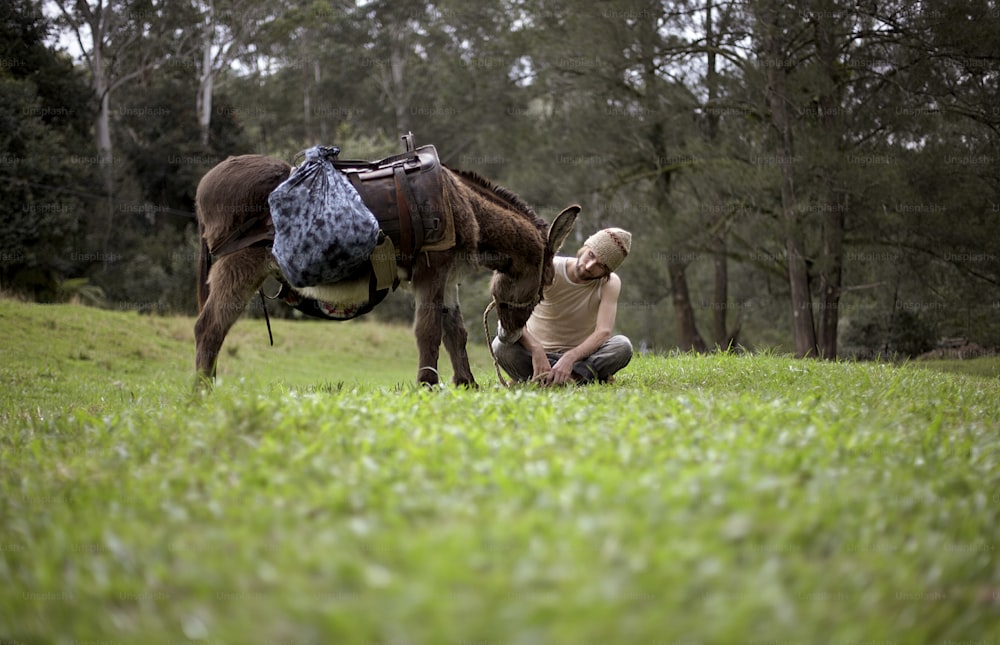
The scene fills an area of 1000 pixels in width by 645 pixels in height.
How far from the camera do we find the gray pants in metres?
7.16

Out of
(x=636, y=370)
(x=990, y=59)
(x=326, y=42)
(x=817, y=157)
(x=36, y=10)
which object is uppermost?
(x=326, y=42)

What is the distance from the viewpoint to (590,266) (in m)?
6.95

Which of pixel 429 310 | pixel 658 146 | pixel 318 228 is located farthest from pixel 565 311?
pixel 658 146

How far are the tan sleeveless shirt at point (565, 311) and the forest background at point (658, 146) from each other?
385cm

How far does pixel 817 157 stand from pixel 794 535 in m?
13.4

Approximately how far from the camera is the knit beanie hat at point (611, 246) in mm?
6840

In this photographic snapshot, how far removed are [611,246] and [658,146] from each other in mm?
14021

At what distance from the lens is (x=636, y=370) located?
359 inches

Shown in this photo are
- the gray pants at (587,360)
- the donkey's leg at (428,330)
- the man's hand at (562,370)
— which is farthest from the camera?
the gray pants at (587,360)

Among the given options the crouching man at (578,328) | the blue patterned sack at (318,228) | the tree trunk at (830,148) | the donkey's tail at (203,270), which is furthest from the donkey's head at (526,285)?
the tree trunk at (830,148)

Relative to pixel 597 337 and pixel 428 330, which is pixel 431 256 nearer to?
pixel 428 330

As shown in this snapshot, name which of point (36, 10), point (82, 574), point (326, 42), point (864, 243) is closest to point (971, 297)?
point (864, 243)

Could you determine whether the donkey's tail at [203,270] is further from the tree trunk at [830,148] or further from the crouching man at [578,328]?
the tree trunk at [830,148]

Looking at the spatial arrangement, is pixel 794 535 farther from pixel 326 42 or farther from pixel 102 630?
pixel 326 42
